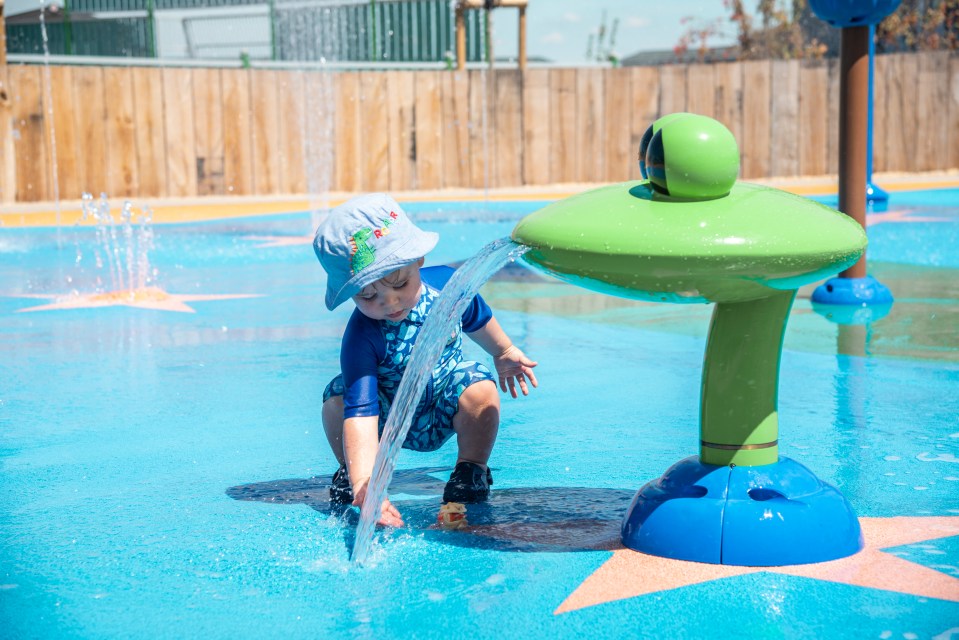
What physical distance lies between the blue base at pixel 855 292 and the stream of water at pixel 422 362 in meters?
4.00

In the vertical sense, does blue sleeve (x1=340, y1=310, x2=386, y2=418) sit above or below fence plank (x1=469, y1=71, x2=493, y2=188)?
below

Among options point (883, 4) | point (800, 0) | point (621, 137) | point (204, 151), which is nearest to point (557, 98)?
point (621, 137)

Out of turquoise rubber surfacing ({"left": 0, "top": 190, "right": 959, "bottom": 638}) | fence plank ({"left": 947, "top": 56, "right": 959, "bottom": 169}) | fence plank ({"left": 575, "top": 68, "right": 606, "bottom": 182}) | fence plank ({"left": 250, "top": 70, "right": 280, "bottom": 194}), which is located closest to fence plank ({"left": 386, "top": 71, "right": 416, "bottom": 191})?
fence plank ({"left": 250, "top": 70, "right": 280, "bottom": 194})

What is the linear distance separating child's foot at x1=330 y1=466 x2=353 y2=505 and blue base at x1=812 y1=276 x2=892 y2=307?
4.01m

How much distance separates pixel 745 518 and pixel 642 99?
14.2 metres

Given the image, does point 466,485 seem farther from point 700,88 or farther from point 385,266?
point 700,88

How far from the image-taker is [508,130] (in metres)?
15.7

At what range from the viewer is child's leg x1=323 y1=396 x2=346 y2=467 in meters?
2.96

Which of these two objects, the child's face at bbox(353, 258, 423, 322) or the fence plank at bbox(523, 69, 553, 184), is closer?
the child's face at bbox(353, 258, 423, 322)

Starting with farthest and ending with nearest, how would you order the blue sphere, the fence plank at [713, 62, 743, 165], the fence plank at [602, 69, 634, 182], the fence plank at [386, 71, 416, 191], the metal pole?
the fence plank at [713, 62, 743, 165], the fence plank at [602, 69, 634, 182], the fence plank at [386, 71, 416, 191], the metal pole, the blue sphere

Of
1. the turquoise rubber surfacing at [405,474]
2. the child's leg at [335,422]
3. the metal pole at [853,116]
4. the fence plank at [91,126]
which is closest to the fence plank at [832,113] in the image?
the fence plank at [91,126]

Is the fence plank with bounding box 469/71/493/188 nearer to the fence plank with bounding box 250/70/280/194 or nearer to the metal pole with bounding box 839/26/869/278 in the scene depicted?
the fence plank with bounding box 250/70/280/194

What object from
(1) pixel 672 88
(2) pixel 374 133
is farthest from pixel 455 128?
(1) pixel 672 88

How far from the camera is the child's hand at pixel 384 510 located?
2611 mm
